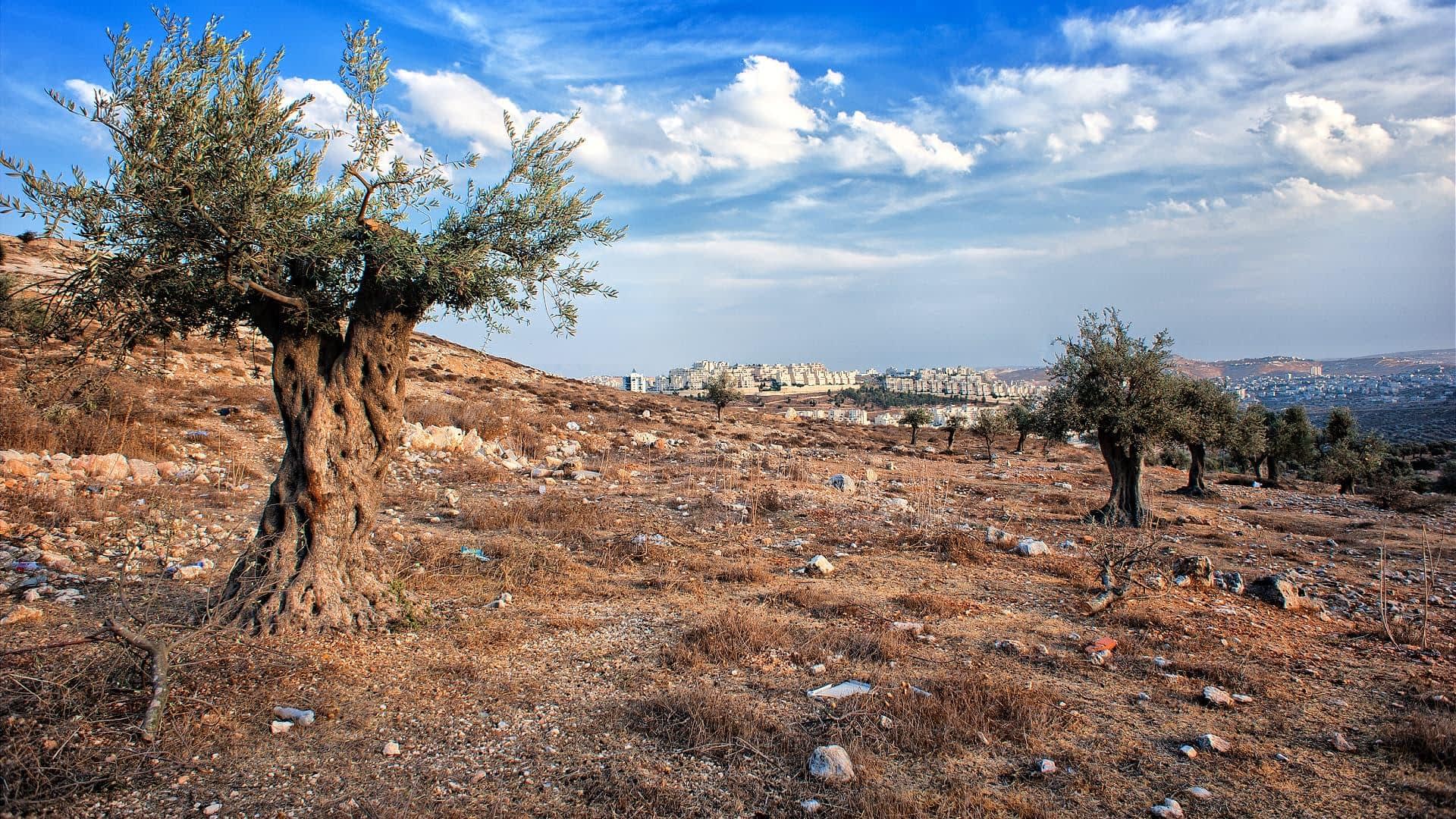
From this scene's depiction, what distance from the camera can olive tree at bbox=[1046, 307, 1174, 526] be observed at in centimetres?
1641

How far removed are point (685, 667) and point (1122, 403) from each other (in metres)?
14.6

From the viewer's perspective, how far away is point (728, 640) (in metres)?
6.96

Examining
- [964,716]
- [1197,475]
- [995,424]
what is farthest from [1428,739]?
[995,424]

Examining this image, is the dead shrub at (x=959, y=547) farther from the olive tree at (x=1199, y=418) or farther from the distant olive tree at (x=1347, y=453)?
the distant olive tree at (x=1347, y=453)

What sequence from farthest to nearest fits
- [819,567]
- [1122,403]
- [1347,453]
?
[1347,453], [1122,403], [819,567]

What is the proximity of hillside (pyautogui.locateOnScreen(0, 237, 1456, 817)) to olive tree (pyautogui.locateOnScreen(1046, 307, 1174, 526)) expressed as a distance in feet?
8.52

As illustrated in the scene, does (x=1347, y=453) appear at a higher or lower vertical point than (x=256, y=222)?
lower

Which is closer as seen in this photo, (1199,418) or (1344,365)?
(1199,418)

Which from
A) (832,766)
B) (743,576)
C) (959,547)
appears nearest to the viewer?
(832,766)

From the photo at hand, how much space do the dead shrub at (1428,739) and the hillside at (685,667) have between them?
27 mm

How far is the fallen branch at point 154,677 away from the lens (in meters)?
4.53

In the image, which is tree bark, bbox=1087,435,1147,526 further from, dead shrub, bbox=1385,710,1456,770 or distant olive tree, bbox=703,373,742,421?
distant olive tree, bbox=703,373,742,421

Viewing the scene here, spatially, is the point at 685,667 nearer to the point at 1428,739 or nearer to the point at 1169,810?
the point at 1169,810

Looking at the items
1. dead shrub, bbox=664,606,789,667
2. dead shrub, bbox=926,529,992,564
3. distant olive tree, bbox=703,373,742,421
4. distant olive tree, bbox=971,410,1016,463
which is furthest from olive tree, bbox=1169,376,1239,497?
distant olive tree, bbox=703,373,742,421
